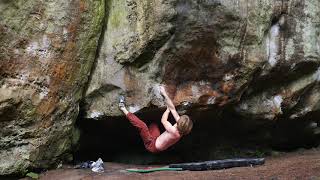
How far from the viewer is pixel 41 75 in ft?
26.1

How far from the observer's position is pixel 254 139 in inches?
447

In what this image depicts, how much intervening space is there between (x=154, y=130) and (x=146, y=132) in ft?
1.22

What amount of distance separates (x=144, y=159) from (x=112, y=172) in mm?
2519

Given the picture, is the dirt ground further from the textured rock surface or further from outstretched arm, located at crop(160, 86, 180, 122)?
outstretched arm, located at crop(160, 86, 180, 122)

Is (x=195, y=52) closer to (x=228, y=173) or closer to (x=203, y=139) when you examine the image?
(x=228, y=173)

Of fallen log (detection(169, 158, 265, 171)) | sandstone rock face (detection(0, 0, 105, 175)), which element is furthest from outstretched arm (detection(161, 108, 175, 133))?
sandstone rock face (detection(0, 0, 105, 175))

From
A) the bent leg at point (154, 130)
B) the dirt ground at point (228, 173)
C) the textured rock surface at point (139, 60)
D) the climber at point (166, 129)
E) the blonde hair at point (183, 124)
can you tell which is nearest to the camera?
the dirt ground at point (228, 173)

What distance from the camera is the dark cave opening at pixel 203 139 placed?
9688 millimetres

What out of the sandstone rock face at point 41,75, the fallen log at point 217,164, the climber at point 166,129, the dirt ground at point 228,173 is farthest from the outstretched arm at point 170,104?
the sandstone rock face at point 41,75

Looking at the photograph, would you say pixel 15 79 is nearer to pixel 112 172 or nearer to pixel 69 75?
pixel 69 75

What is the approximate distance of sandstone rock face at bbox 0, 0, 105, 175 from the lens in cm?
768

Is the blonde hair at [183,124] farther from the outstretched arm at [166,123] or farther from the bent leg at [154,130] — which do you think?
the bent leg at [154,130]

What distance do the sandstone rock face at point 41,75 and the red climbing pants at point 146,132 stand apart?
1160mm

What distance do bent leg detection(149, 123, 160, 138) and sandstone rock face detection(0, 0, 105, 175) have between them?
1.65m
